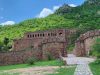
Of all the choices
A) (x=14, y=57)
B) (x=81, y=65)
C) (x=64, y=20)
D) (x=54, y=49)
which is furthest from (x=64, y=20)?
(x=81, y=65)

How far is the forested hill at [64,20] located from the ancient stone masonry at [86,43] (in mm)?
49559

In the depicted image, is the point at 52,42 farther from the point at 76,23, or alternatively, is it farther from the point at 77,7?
the point at 77,7

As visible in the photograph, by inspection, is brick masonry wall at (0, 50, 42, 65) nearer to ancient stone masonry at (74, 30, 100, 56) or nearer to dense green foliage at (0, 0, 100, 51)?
ancient stone masonry at (74, 30, 100, 56)

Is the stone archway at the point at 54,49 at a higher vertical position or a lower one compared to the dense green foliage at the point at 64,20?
lower

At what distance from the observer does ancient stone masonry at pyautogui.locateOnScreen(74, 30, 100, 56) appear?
43.4 m

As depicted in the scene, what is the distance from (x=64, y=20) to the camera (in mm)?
115188

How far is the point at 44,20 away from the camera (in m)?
120

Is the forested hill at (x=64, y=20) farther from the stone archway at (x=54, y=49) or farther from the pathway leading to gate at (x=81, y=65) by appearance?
the pathway leading to gate at (x=81, y=65)

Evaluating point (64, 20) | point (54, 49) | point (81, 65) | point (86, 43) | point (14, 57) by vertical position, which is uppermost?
point (64, 20)

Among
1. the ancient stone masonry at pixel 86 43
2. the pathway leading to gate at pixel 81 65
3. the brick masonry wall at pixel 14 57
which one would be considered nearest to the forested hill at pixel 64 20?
the ancient stone masonry at pixel 86 43

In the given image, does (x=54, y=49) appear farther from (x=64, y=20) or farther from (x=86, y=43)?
(x=64, y=20)

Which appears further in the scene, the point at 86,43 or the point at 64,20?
the point at 64,20

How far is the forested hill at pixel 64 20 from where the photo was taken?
10262 cm

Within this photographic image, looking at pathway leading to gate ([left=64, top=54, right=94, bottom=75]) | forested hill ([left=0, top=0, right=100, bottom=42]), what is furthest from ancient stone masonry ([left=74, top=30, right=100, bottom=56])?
forested hill ([left=0, top=0, right=100, bottom=42])
